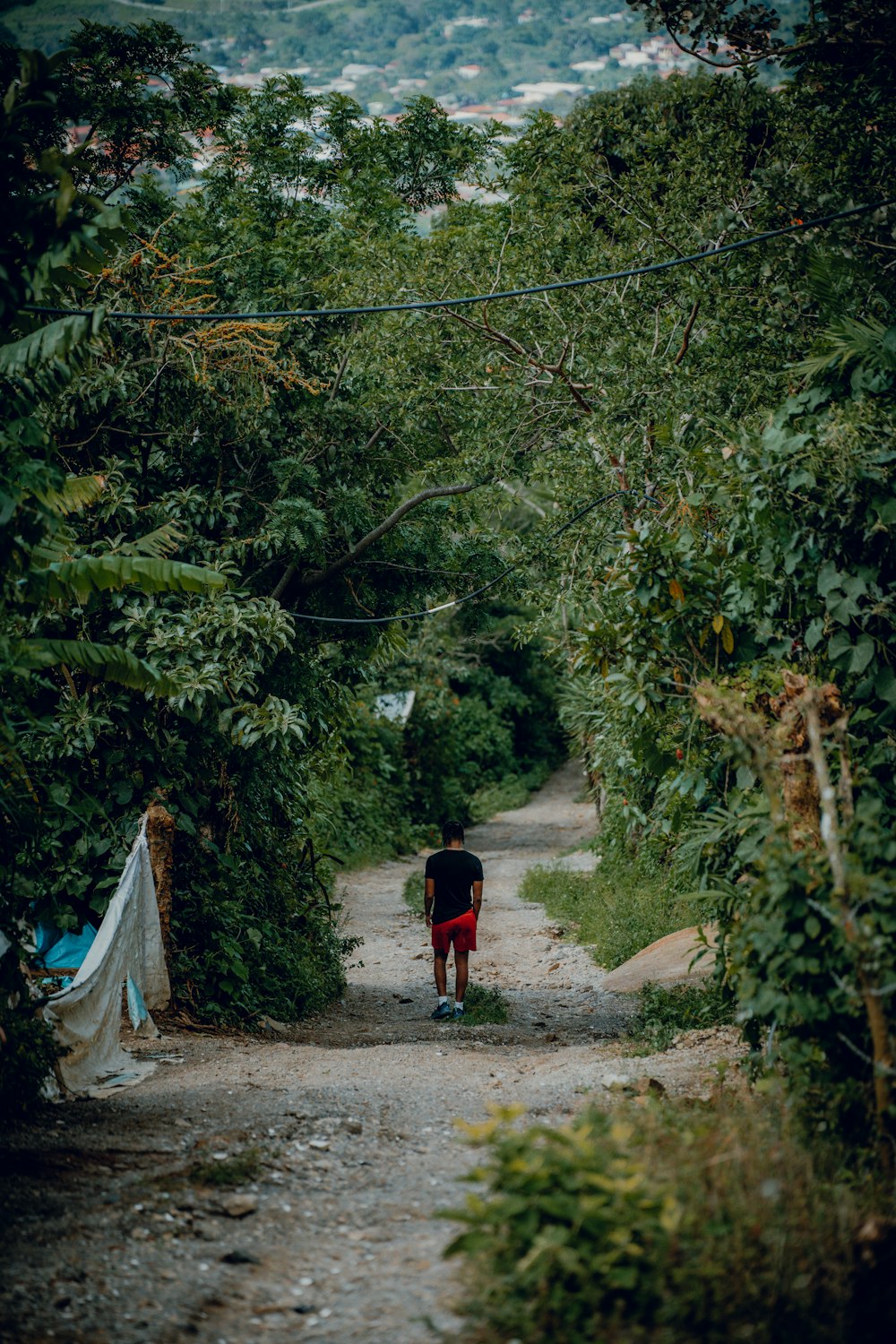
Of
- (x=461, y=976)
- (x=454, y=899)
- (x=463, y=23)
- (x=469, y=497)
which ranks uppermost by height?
(x=463, y=23)

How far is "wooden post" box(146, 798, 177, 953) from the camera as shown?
846cm

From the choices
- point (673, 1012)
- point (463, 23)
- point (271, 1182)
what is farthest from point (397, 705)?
point (463, 23)

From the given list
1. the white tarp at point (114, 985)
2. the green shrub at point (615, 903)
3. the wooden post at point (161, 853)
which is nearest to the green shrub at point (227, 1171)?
the white tarp at point (114, 985)

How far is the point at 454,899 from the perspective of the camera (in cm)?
940

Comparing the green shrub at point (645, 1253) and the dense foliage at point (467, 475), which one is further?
the dense foliage at point (467, 475)

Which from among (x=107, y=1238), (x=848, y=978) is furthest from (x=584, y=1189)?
(x=107, y=1238)

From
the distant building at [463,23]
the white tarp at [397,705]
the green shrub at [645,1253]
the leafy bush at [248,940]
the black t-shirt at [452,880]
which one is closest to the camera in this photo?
the green shrub at [645,1253]

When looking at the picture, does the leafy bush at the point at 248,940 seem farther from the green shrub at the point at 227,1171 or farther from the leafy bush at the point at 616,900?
the green shrub at the point at 227,1171

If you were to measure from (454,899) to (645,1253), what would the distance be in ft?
20.1

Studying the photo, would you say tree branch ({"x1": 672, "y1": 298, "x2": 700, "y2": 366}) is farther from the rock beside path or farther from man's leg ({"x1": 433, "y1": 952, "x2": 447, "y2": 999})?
man's leg ({"x1": 433, "y1": 952, "x2": 447, "y2": 999})

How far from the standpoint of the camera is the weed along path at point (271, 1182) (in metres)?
3.72

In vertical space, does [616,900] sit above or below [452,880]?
below

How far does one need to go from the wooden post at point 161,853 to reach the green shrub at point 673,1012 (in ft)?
12.1

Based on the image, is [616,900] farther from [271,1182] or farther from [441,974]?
[271,1182]
